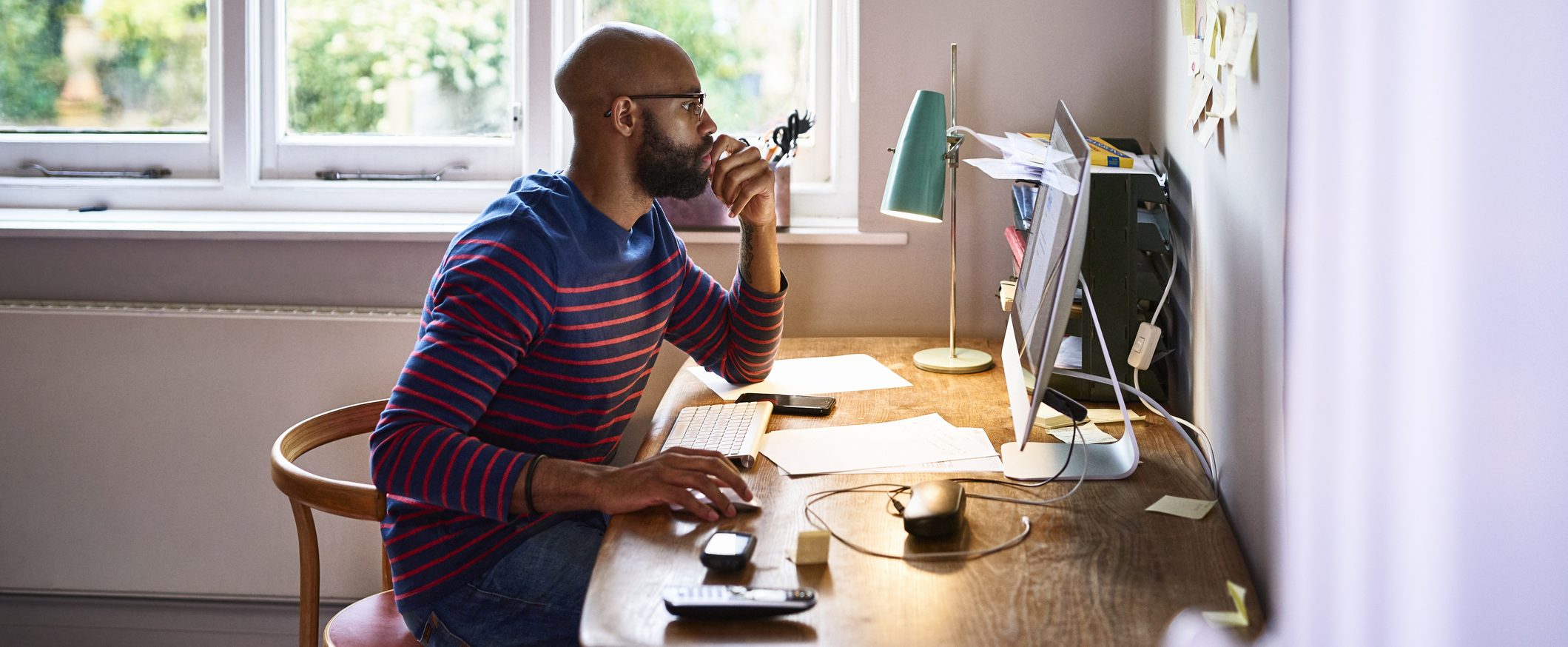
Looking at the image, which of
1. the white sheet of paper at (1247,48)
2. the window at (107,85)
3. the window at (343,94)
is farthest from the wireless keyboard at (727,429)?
the window at (107,85)

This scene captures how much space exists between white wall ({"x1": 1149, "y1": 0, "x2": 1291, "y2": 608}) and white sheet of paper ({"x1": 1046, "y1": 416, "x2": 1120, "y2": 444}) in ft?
0.38

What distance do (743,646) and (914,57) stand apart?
1494 millimetres

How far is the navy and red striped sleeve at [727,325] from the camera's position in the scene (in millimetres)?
1761

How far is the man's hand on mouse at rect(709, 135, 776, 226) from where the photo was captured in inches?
65.6

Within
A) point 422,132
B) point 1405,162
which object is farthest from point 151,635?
point 1405,162

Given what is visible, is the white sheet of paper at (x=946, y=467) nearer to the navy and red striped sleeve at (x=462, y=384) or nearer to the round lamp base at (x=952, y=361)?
the navy and red striped sleeve at (x=462, y=384)

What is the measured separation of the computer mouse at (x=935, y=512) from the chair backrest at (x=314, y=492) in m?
0.65

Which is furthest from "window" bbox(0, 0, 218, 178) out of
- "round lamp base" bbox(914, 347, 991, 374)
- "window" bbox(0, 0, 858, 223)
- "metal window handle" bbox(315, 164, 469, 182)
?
"round lamp base" bbox(914, 347, 991, 374)

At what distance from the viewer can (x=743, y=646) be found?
0.87m

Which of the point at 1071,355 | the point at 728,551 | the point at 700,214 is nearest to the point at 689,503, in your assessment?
the point at 728,551

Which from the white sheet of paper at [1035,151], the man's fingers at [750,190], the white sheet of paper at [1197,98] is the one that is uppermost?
the white sheet of paper at [1197,98]

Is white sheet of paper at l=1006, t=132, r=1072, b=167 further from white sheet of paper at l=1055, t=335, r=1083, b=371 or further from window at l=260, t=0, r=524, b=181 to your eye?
window at l=260, t=0, r=524, b=181

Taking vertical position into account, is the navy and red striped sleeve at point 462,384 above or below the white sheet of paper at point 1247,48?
below

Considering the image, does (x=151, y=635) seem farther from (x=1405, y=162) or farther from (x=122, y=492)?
(x=1405, y=162)
